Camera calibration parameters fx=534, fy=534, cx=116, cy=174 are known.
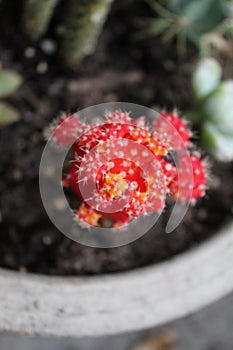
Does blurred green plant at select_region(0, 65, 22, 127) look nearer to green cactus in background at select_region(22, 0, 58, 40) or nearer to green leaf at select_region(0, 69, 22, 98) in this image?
green leaf at select_region(0, 69, 22, 98)

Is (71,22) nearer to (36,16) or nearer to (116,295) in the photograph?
(36,16)

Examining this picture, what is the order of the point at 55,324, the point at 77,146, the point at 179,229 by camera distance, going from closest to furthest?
the point at 77,146
the point at 55,324
the point at 179,229

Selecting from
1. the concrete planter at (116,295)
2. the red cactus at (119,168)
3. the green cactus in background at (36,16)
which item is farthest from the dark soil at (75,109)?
the red cactus at (119,168)

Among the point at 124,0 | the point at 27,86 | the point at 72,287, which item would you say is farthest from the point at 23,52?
the point at 72,287

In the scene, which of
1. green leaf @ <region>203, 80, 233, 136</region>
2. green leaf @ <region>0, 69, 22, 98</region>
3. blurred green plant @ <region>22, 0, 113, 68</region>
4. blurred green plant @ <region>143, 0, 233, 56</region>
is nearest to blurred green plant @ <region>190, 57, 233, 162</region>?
green leaf @ <region>203, 80, 233, 136</region>

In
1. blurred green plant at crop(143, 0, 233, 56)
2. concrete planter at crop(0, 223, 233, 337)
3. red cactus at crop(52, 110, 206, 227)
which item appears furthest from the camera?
blurred green plant at crop(143, 0, 233, 56)

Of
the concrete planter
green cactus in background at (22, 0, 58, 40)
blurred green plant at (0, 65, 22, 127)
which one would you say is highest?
green cactus in background at (22, 0, 58, 40)

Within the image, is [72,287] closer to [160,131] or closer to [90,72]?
[160,131]

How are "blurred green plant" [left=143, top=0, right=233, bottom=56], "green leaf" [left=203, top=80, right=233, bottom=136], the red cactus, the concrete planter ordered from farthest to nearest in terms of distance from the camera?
"blurred green plant" [left=143, top=0, right=233, bottom=56] < "green leaf" [left=203, top=80, right=233, bottom=136] < the concrete planter < the red cactus
